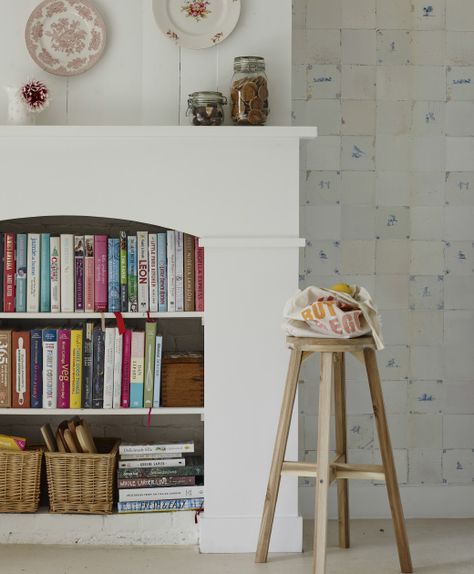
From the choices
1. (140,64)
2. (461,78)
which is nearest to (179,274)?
(140,64)

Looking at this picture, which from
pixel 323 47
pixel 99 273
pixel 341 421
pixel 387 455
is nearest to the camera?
pixel 387 455

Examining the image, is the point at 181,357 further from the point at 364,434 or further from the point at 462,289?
the point at 462,289

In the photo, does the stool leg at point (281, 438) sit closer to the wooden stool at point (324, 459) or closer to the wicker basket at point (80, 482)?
the wooden stool at point (324, 459)

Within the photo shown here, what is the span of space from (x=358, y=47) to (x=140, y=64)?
3.11 feet

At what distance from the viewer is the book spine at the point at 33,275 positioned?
330 centimetres

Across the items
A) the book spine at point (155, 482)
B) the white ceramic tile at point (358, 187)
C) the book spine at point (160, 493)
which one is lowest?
the book spine at point (160, 493)

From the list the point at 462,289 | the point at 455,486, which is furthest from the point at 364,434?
the point at 462,289

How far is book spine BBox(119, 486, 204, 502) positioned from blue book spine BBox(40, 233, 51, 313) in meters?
0.73

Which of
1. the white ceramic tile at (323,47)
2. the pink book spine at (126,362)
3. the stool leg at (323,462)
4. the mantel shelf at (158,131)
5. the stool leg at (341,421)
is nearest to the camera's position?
the stool leg at (323,462)

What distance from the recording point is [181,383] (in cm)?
332

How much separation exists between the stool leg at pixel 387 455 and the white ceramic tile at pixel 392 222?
854mm

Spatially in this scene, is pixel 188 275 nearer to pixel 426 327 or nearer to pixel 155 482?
pixel 155 482

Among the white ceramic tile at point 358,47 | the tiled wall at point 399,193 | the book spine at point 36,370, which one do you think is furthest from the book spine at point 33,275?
the white ceramic tile at point 358,47

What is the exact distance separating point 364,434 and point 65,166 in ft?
5.35
